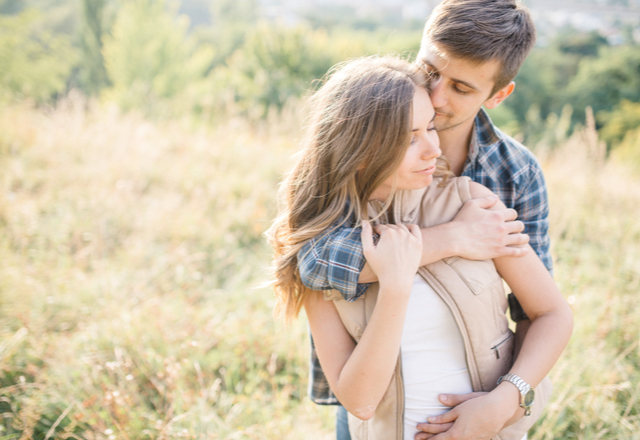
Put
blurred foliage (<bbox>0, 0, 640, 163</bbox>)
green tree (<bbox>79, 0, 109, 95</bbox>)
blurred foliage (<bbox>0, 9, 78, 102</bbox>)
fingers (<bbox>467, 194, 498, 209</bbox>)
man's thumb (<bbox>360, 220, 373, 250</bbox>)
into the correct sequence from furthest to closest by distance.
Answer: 1. green tree (<bbox>79, 0, 109, 95</bbox>)
2. blurred foliage (<bbox>0, 0, 640, 163</bbox>)
3. blurred foliage (<bbox>0, 9, 78, 102</bbox>)
4. fingers (<bbox>467, 194, 498, 209</bbox>)
5. man's thumb (<bbox>360, 220, 373, 250</bbox>)

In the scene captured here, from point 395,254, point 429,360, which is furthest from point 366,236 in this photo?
point 429,360

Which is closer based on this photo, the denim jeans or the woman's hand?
the woman's hand

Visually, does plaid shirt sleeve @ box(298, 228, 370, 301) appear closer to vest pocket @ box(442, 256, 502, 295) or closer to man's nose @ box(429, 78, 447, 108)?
vest pocket @ box(442, 256, 502, 295)

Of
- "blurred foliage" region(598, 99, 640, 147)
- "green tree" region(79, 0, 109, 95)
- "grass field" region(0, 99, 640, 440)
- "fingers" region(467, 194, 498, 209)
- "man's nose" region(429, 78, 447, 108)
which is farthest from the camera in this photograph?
"green tree" region(79, 0, 109, 95)

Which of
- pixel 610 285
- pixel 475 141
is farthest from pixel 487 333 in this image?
pixel 610 285

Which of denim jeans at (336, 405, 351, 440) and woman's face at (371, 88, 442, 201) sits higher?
woman's face at (371, 88, 442, 201)

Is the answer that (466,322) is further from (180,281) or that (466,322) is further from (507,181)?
(180,281)

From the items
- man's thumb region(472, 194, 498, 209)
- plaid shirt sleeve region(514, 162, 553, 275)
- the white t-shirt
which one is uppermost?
man's thumb region(472, 194, 498, 209)

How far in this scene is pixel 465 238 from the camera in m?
1.29

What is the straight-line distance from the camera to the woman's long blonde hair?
1.34 meters

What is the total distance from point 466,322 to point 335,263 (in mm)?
448

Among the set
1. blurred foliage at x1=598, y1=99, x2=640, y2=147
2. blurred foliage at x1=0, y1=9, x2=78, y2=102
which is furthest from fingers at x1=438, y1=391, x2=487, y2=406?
blurred foliage at x1=598, y1=99, x2=640, y2=147

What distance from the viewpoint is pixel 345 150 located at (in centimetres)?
141

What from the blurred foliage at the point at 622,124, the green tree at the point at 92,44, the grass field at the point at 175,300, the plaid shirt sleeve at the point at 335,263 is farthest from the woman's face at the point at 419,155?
the green tree at the point at 92,44
